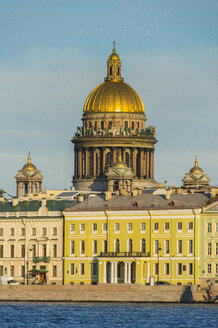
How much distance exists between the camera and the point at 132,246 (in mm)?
168000

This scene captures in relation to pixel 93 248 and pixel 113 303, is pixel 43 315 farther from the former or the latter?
pixel 93 248

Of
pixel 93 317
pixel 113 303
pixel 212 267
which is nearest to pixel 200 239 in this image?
pixel 212 267

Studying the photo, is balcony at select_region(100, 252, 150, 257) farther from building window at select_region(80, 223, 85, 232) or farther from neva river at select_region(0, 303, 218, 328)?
Result: neva river at select_region(0, 303, 218, 328)

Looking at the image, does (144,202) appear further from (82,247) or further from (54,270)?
(54,270)

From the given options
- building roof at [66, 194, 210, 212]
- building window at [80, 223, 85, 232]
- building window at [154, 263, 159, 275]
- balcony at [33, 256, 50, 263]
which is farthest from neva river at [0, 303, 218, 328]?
balcony at [33, 256, 50, 263]

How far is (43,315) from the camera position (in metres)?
143

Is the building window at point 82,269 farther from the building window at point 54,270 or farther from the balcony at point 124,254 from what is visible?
the building window at point 54,270

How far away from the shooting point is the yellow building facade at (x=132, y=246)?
165 meters

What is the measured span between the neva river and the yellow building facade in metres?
13.1

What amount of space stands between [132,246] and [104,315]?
1026 inches

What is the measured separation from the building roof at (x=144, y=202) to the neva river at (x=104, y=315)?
16969 millimetres

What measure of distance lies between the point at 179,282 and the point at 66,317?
24.2 metres

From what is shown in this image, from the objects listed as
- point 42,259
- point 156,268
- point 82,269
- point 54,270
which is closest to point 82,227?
point 82,269

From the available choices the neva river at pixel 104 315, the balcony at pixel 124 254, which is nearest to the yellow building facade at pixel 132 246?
the balcony at pixel 124 254
